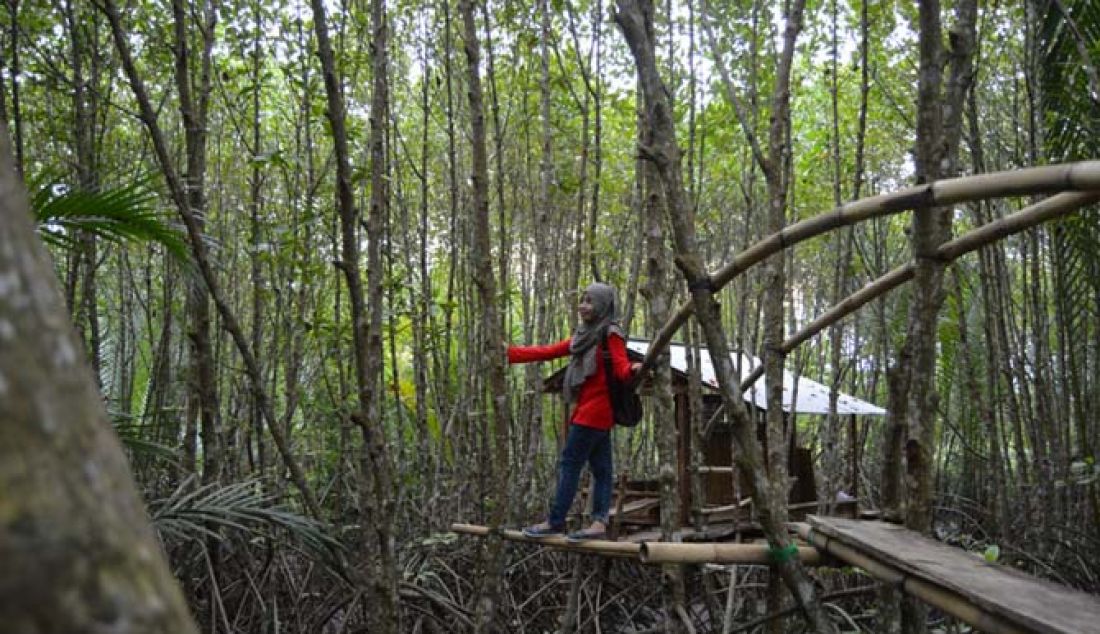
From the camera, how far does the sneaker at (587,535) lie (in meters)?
3.46

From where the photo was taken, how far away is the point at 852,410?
587cm

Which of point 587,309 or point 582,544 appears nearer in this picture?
point 582,544

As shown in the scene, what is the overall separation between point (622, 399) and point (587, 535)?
563mm

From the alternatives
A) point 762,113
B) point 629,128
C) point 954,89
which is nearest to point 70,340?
point 954,89

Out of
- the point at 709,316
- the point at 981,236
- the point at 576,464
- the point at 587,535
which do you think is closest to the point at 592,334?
the point at 576,464

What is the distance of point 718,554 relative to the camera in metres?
2.18

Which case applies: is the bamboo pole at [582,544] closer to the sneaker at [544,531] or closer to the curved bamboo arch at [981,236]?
the sneaker at [544,531]

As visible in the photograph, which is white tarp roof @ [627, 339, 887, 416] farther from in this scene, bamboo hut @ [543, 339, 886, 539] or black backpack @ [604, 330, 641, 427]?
black backpack @ [604, 330, 641, 427]

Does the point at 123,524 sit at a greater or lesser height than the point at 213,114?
lesser

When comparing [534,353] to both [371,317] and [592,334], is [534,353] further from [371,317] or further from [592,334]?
[371,317]

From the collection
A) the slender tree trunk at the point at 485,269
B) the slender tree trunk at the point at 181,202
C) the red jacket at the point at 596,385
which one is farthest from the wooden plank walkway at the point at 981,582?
the slender tree trunk at the point at 181,202

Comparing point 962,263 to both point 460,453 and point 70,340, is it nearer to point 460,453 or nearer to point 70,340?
point 460,453

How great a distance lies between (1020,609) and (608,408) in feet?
7.68

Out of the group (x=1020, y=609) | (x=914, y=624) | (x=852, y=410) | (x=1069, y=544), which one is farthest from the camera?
(x=852, y=410)
